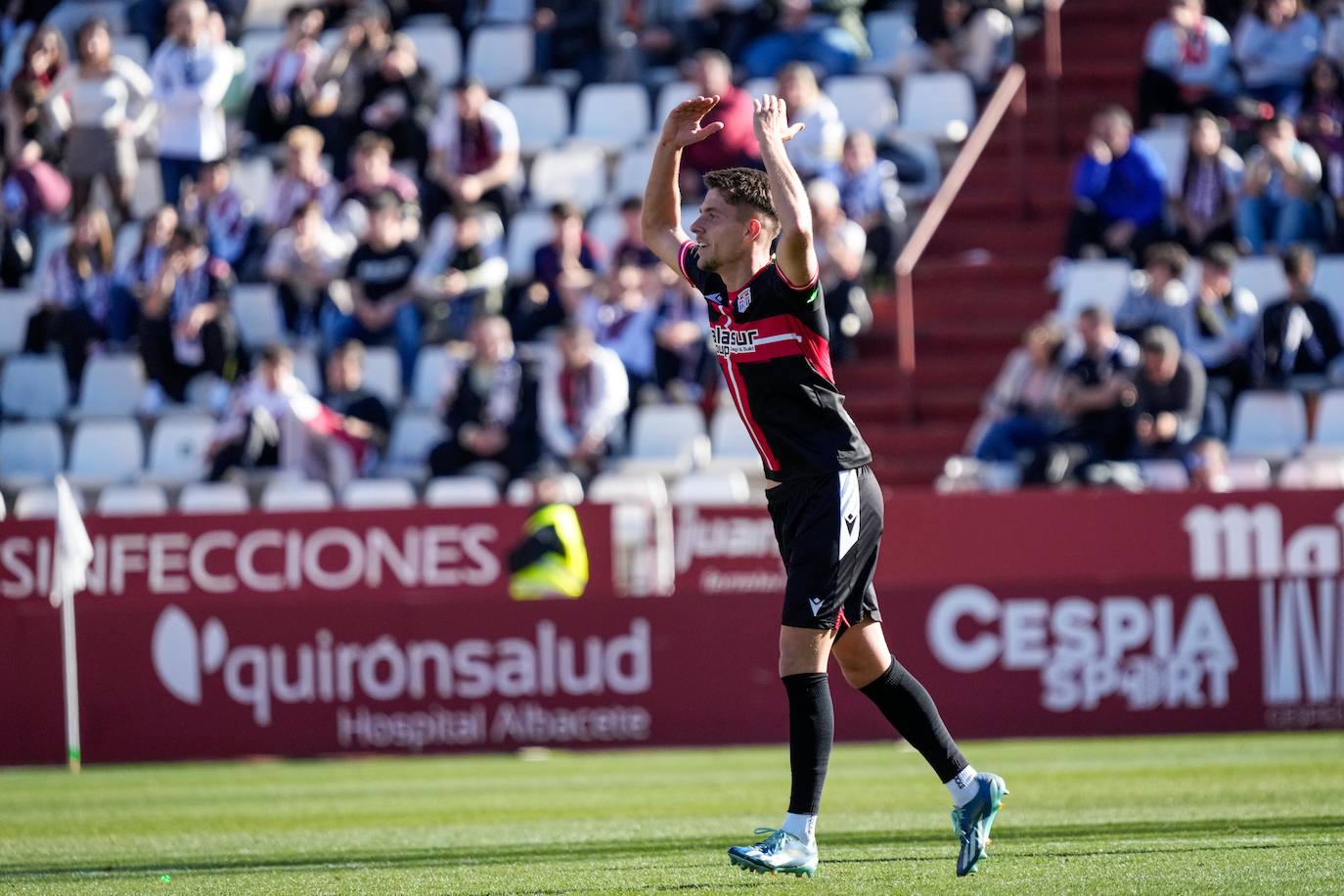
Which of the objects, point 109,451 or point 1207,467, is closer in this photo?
point 1207,467

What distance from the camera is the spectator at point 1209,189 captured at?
17438mm

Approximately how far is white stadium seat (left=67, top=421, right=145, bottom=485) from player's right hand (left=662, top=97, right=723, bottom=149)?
11.6 metres

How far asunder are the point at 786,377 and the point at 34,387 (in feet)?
44.3

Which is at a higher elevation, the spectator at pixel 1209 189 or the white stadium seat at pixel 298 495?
the spectator at pixel 1209 189

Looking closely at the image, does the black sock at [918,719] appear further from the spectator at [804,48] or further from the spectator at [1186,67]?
the spectator at [804,48]

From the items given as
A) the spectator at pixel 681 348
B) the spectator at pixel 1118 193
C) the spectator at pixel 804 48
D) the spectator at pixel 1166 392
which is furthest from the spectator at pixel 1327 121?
the spectator at pixel 681 348

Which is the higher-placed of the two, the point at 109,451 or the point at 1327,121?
the point at 1327,121

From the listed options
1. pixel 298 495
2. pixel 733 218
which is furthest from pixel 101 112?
pixel 733 218

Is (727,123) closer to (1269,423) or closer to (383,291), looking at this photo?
(383,291)

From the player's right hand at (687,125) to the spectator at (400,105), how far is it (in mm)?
12482

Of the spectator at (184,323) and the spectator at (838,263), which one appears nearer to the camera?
the spectator at (838,263)

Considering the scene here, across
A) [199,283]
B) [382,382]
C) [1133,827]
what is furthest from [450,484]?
[1133,827]

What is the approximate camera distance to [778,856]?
22.2ft

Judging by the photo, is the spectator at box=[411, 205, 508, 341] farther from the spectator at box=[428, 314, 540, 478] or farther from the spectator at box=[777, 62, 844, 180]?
the spectator at box=[777, 62, 844, 180]
